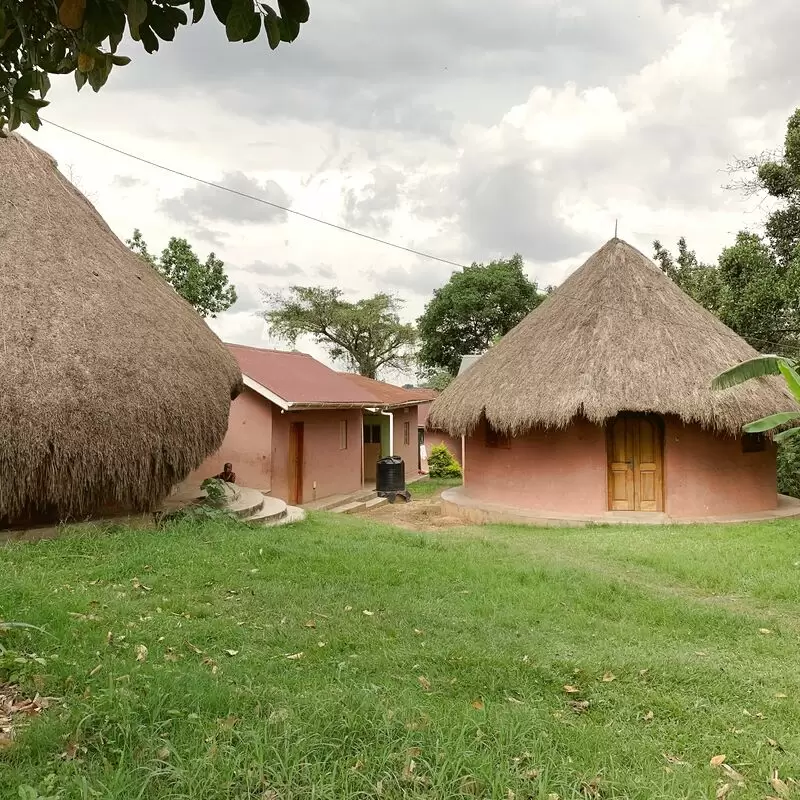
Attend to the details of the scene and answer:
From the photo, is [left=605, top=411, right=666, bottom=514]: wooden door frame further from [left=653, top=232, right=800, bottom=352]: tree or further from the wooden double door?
[left=653, top=232, right=800, bottom=352]: tree

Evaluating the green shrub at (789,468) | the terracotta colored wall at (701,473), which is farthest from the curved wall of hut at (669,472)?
the green shrub at (789,468)

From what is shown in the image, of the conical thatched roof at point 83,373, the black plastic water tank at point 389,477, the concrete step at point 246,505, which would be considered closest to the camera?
the conical thatched roof at point 83,373

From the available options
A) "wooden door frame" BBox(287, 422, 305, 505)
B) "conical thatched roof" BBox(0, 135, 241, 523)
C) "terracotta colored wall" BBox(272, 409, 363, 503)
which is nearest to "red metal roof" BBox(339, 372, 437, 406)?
"terracotta colored wall" BBox(272, 409, 363, 503)

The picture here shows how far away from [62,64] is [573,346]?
12.1 metres

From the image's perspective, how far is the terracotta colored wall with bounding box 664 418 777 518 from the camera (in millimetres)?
12766

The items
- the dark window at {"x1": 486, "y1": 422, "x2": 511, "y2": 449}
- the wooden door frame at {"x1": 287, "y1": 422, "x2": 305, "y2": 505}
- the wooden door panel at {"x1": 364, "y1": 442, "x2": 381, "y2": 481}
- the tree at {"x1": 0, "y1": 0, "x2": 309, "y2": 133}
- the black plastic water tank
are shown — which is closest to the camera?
the tree at {"x1": 0, "y1": 0, "x2": 309, "y2": 133}

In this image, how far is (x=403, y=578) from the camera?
6.73m

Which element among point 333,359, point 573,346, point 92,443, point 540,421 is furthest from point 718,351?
point 333,359

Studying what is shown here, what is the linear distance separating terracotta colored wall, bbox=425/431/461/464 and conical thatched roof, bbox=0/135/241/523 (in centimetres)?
1956

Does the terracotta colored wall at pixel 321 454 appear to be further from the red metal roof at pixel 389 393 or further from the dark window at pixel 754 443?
the dark window at pixel 754 443

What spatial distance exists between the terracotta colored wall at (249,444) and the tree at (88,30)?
1260 centimetres

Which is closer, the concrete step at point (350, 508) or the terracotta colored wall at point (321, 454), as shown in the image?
the terracotta colored wall at point (321, 454)

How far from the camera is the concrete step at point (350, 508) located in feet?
52.4

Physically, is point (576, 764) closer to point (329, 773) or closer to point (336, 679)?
point (329, 773)
